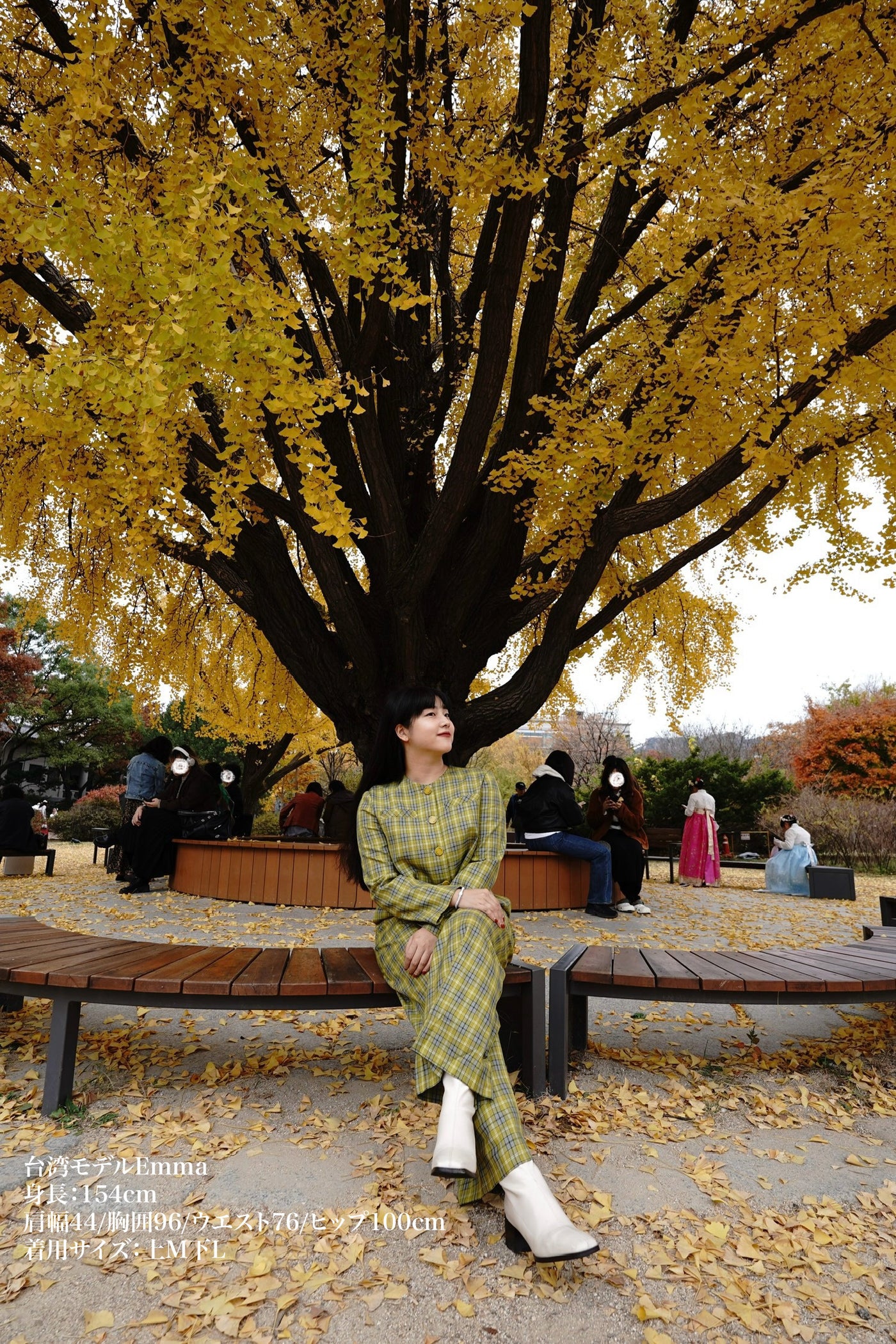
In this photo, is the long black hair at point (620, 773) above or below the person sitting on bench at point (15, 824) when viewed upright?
above

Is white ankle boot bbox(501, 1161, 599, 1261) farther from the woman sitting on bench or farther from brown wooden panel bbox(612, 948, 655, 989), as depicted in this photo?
brown wooden panel bbox(612, 948, 655, 989)

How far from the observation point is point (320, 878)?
7652 millimetres

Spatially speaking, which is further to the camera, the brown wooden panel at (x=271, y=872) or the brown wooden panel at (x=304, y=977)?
the brown wooden panel at (x=271, y=872)

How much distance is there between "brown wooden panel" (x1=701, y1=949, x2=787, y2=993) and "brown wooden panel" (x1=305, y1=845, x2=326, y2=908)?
501 centimetres

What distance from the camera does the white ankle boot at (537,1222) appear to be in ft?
5.57

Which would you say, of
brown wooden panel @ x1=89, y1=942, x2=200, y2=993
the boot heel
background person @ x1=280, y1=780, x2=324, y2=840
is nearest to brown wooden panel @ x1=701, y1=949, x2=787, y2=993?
the boot heel

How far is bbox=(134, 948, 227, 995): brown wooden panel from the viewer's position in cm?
246

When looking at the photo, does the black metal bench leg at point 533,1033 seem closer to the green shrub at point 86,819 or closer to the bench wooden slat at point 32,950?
the bench wooden slat at point 32,950

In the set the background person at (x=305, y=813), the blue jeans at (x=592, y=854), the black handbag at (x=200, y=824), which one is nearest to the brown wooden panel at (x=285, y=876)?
the black handbag at (x=200, y=824)

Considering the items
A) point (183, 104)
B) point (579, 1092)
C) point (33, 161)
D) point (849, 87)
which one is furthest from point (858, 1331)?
point (33, 161)

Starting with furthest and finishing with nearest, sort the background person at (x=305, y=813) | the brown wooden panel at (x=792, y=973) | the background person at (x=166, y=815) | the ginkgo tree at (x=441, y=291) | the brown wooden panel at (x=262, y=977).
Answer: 1. the background person at (x=305, y=813)
2. the background person at (x=166, y=815)
3. the ginkgo tree at (x=441, y=291)
4. the brown wooden panel at (x=792, y=973)
5. the brown wooden panel at (x=262, y=977)

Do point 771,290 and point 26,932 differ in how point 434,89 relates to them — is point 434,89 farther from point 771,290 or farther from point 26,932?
point 26,932

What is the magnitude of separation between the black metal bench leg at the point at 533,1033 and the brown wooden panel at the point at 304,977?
28.3 inches

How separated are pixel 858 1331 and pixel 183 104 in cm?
612
